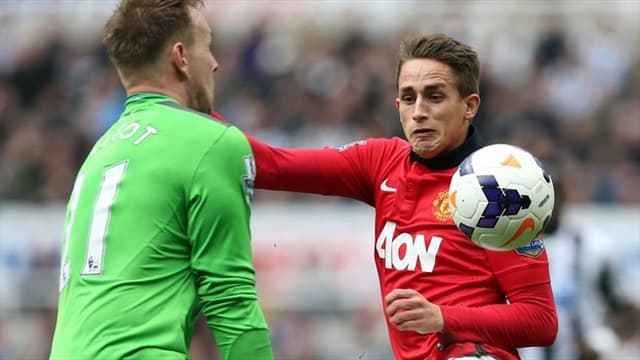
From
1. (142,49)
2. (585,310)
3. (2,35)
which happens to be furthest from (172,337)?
(2,35)

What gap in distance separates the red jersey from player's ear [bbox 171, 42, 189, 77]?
2.66 feet

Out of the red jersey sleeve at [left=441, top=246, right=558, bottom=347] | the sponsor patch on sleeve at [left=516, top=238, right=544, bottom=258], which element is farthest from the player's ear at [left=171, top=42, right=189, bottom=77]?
the sponsor patch on sleeve at [left=516, top=238, right=544, bottom=258]

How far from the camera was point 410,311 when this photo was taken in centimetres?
502

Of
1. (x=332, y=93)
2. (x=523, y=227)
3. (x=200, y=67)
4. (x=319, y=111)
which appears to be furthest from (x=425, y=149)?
(x=332, y=93)

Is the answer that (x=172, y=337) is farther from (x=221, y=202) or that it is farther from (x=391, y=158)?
(x=391, y=158)

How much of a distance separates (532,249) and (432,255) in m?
0.39

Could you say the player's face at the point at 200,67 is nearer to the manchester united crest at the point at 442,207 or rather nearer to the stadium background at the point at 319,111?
the manchester united crest at the point at 442,207

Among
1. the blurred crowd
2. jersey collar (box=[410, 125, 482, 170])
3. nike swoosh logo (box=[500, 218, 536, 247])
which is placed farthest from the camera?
the blurred crowd

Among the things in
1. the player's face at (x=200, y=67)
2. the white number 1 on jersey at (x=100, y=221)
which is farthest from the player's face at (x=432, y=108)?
the white number 1 on jersey at (x=100, y=221)

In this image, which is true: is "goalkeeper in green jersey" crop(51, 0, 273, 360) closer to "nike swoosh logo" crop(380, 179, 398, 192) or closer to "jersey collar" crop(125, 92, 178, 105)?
"jersey collar" crop(125, 92, 178, 105)

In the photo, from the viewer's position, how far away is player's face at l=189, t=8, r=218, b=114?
184 inches

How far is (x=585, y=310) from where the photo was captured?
952 centimetres

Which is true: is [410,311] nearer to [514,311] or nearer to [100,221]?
[514,311]

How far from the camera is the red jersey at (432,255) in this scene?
17.4ft
